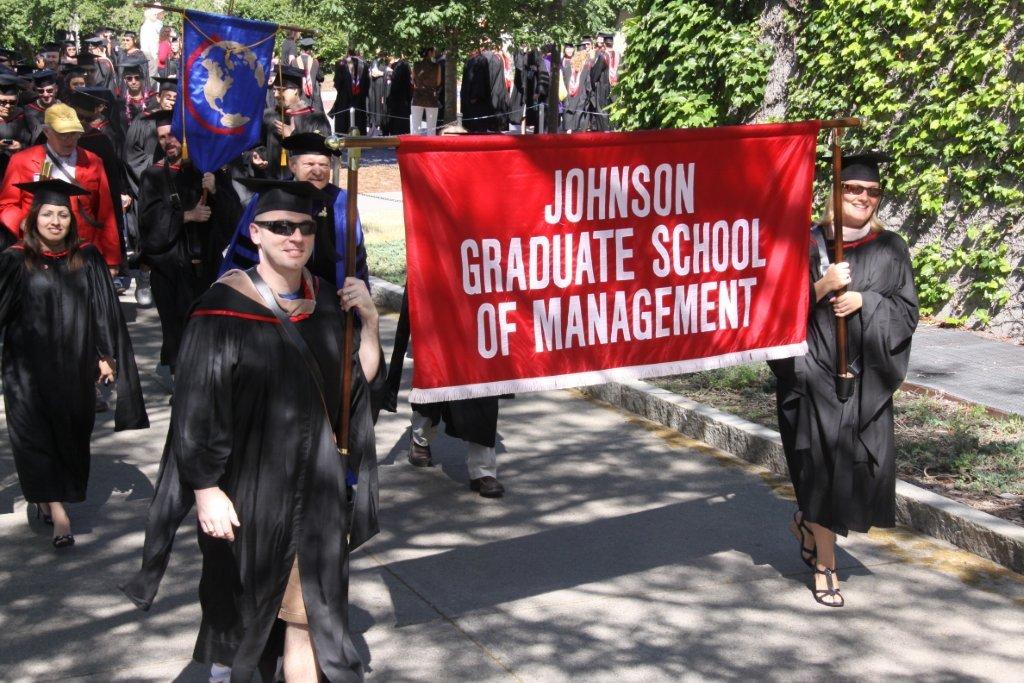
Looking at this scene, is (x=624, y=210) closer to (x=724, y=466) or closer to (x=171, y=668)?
(x=171, y=668)

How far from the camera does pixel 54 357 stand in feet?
22.9

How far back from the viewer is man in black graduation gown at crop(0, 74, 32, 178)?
12.1m

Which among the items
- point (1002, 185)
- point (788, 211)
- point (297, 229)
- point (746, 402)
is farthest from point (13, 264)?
point (1002, 185)

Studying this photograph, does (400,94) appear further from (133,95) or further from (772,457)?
(772,457)

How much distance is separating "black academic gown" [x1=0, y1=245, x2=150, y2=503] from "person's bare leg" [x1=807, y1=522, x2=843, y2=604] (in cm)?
358

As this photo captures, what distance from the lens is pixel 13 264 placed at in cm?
688

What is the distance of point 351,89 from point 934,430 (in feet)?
74.4

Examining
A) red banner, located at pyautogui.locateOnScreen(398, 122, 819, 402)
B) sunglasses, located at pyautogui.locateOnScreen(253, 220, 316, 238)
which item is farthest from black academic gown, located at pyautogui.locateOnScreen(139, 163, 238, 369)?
sunglasses, located at pyautogui.locateOnScreen(253, 220, 316, 238)

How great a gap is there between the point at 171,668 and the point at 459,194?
84.0 inches

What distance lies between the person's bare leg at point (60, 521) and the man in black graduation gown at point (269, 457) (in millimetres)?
2293

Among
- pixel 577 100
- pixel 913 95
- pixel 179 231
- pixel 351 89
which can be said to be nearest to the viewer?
pixel 179 231

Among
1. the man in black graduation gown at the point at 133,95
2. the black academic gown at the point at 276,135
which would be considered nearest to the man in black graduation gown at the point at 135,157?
the man in black graduation gown at the point at 133,95

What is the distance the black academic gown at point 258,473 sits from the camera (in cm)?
432

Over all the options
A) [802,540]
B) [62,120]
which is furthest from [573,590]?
[62,120]
